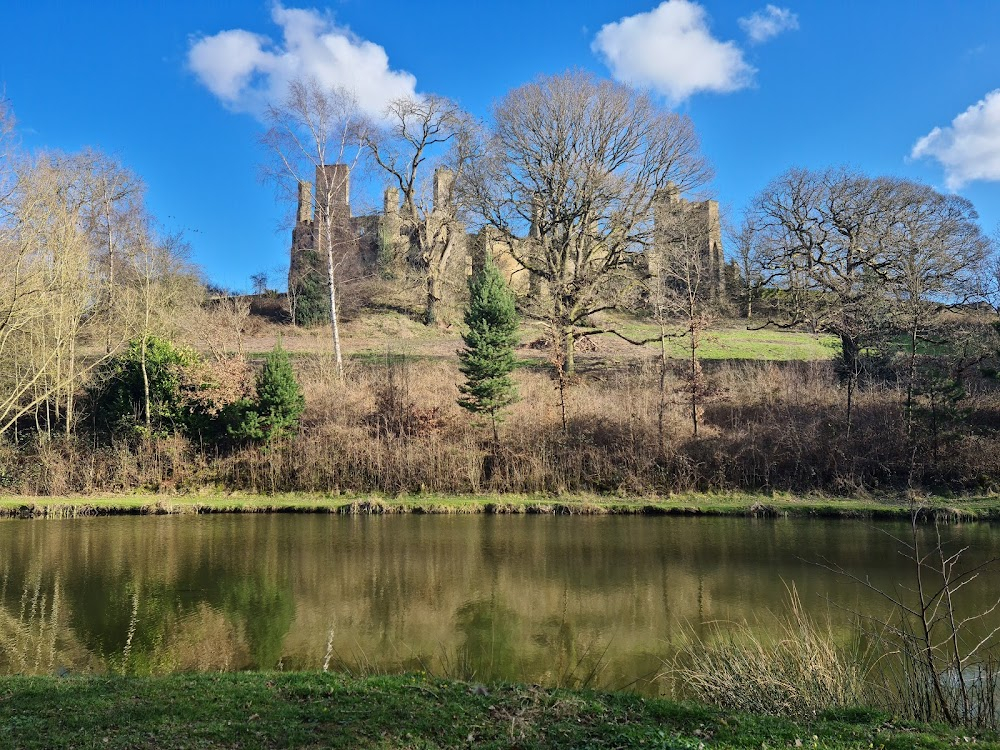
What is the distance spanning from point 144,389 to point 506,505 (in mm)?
15892

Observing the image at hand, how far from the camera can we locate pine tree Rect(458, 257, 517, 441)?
85.5 ft

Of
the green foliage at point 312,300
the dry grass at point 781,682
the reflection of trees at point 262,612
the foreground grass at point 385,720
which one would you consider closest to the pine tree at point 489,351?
the reflection of trees at point 262,612

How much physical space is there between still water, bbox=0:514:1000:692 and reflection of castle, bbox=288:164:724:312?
1803 cm

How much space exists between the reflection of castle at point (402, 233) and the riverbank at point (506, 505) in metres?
14.0

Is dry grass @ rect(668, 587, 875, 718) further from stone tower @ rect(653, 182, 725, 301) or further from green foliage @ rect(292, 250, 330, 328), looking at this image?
green foliage @ rect(292, 250, 330, 328)

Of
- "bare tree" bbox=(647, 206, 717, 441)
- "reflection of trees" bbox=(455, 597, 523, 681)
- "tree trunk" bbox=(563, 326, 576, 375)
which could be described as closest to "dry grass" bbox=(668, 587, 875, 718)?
"reflection of trees" bbox=(455, 597, 523, 681)

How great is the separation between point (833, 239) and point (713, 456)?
1801 centimetres

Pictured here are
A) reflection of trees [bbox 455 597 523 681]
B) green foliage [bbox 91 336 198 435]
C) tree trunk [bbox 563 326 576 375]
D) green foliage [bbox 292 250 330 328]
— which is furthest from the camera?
green foliage [bbox 292 250 330 328]

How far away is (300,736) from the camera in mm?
5121

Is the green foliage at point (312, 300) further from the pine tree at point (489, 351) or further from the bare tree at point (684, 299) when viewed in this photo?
the bare tree at point (684, 299)

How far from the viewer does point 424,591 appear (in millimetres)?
12117

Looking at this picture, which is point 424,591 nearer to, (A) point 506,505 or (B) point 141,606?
(B) point 141,606

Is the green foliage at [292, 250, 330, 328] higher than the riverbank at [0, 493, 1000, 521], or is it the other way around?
the green foliage at [292, 250, 330, 328]

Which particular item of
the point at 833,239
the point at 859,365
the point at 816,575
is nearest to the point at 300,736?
the point at 816,575
